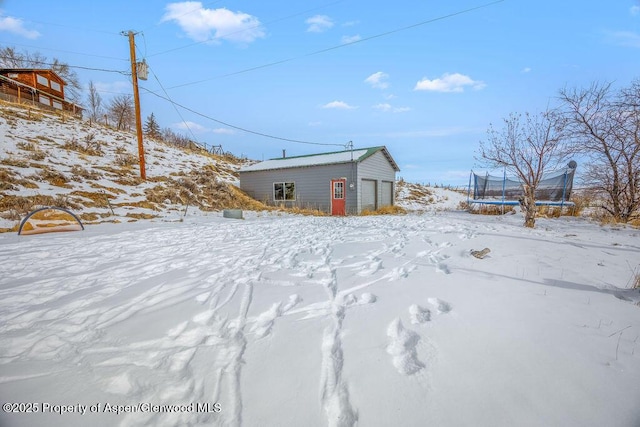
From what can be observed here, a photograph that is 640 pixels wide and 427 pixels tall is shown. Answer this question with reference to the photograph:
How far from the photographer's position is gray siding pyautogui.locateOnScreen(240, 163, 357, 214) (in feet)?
47.8

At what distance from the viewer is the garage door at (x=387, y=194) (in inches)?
665

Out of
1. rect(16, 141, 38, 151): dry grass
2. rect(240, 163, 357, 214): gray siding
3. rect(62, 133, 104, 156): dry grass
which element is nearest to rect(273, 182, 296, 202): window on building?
rect(240, 163, 357, 214): gray siding

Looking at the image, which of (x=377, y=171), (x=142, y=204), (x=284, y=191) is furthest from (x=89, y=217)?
(x=377, y=171)

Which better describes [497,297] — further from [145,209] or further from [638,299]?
[145,209]

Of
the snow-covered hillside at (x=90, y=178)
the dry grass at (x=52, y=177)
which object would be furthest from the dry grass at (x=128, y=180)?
the dry grass at (x=52, y=177)

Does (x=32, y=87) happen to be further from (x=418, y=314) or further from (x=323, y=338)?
(x=418, y=314)

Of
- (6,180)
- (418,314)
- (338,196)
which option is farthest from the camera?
(338,196)

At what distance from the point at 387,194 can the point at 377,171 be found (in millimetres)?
2098

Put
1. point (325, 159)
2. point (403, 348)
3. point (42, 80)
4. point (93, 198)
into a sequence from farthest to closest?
point (42, 80) → point (325, 159) → point (93, 198) → point (403, 348)

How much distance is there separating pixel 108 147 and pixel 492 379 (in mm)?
23955

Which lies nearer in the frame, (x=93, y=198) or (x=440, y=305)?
(x=440, y=305)

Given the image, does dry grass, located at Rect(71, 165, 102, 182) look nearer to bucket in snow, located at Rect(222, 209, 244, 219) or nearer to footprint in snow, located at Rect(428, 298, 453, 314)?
bucket in snow, located at Rect(222, 209, 244, 219)

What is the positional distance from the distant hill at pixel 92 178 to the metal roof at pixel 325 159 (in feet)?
9.07

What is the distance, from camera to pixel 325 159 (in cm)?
1608
